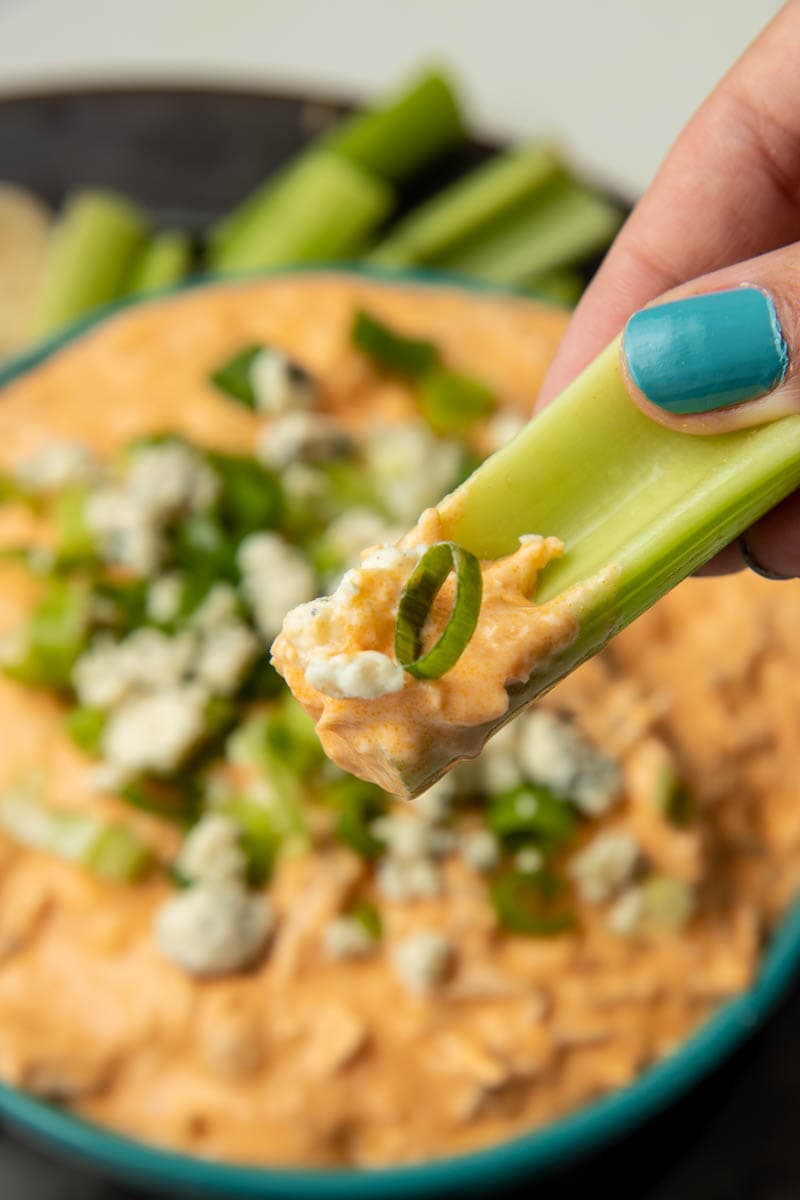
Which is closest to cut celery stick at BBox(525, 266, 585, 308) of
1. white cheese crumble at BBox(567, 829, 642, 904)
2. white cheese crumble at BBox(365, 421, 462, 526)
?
white cheese crumble at BBox(365, 421, 462, 526)

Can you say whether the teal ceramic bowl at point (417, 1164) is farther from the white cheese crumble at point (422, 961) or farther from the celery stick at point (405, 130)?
the celery stick at point (405, 130)

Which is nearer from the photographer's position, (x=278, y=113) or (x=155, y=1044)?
(x=155, y=1044)

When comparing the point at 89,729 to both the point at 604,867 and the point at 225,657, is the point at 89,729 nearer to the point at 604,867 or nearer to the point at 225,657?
the point at 225,657

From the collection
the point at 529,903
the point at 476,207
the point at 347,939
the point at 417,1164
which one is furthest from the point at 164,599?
the point at 476,207

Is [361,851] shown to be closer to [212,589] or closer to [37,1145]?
[212,589]

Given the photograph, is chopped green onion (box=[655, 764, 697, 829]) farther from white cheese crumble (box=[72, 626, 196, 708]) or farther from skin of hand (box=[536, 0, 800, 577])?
white cheese crumble (box=[72, 626, 196, 708])

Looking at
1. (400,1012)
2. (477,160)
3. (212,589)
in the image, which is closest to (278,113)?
(477,160)
